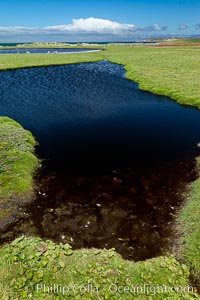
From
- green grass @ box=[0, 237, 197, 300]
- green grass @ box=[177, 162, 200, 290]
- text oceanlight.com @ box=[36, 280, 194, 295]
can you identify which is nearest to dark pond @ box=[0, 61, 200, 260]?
green grass @ box=[177, 162, 200, 290]

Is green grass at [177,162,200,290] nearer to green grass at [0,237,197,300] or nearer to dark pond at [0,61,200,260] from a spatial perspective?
green grass at [0,237,197,300]

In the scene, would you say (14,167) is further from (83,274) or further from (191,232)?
(191,232)

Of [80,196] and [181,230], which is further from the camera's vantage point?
[80,196]

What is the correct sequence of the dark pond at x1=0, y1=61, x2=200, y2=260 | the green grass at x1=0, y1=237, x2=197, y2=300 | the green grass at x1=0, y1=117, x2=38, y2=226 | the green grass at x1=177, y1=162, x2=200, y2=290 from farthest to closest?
the green grass at x1=0, y1=117, x2=38, y2=226 < the dark pond at x1=0, y1=61, x2=200, y2=260 < the green grass at x1=177, y1=162, x2=200, y2=290 < the green grass at x1=0, y1=237, x2=197, y2=300

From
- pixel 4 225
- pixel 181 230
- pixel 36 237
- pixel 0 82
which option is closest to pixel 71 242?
pixel 36 237

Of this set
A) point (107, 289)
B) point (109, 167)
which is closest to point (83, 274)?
point (107, 289)

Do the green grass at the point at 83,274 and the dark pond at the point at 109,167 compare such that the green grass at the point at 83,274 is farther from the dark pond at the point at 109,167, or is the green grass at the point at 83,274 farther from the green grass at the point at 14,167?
the green grass at the point at 14,167

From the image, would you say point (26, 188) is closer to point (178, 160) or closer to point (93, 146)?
point (93, 146)
